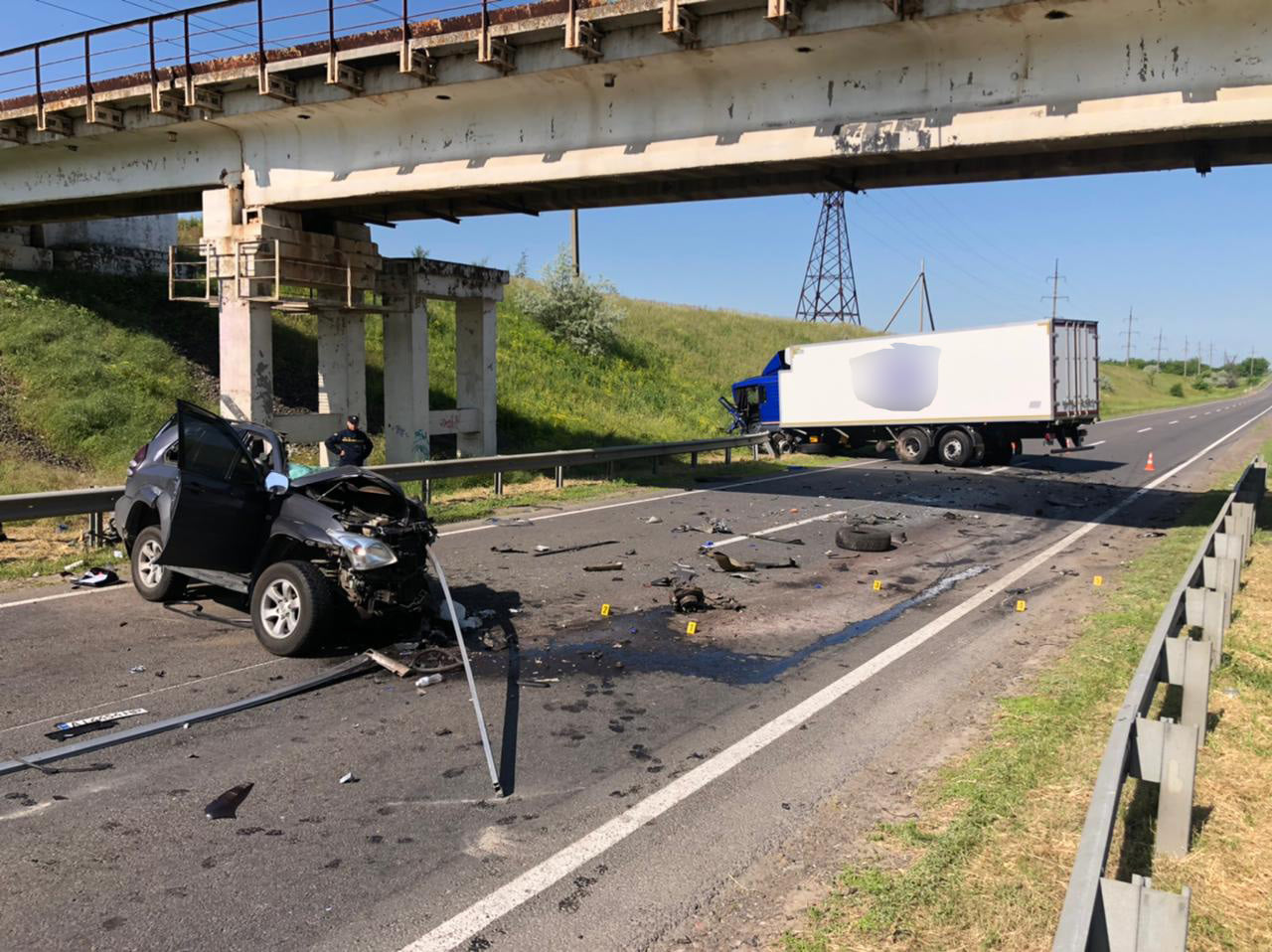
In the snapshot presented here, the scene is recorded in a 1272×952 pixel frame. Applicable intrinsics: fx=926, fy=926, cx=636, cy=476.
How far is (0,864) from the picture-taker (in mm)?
3979

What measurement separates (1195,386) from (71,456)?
135m

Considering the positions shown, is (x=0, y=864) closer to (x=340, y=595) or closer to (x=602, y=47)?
(x=340, y=595)

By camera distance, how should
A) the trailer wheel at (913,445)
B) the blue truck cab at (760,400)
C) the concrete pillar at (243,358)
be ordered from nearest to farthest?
1. the concrete pillar at (243,358)
2. the trailer wheel at (913,445)
3. the blue truck cab at (760,400)

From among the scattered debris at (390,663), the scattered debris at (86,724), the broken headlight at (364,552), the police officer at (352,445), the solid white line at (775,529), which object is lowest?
the scattered debris at (86,724)

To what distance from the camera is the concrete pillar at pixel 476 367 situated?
20844 mm

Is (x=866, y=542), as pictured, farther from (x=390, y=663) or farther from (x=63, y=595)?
(x=63, y=595)

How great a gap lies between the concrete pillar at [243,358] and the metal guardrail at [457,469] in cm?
272

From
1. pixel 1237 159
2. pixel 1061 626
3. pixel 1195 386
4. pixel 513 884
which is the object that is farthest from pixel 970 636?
pixel 1195 386

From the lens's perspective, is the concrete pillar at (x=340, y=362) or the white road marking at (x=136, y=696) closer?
the white road marking at (x=136, y=696)

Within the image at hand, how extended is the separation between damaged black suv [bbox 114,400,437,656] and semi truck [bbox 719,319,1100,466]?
19.1 metres

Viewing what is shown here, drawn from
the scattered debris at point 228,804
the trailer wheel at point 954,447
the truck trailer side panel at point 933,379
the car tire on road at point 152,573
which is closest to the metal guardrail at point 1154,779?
the scattered debris at point 228,804

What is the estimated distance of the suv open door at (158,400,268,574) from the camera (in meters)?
7.49

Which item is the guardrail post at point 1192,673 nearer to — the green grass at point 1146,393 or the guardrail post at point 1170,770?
the guardrail post at point 1170,770

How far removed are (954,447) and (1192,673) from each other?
66.5ft
